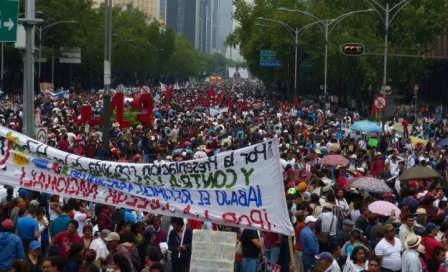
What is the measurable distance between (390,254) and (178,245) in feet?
7.56

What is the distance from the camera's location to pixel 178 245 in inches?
488

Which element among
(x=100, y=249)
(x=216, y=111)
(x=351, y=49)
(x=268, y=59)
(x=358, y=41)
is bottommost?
(x=216, y=111)

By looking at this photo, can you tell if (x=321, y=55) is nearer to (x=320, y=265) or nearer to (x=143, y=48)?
(x=143, y=48)

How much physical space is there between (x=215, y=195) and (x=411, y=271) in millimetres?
2200

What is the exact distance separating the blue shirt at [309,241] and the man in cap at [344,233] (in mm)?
264

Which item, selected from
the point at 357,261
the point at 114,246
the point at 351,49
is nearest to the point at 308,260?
the point at 357,261

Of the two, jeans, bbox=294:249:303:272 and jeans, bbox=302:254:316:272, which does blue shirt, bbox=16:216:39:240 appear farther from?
jeans, bbox=294:249:303:272

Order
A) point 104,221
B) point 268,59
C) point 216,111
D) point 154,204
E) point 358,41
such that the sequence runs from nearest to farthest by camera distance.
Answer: point 154,204 → point 104,221 → point 216,111 → point 358,41 → point 268,59

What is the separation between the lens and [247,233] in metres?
12.3

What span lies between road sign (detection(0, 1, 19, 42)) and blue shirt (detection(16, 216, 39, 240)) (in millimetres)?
3256

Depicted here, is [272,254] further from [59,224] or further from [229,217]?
[229,217]

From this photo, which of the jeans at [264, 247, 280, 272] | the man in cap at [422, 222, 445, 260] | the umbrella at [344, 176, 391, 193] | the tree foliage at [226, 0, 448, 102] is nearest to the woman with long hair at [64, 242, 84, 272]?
the jeans at [264, 247, 280, 272]

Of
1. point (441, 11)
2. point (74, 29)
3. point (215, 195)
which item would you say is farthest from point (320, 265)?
point (74, 29)

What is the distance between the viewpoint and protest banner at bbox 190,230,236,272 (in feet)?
35.3
